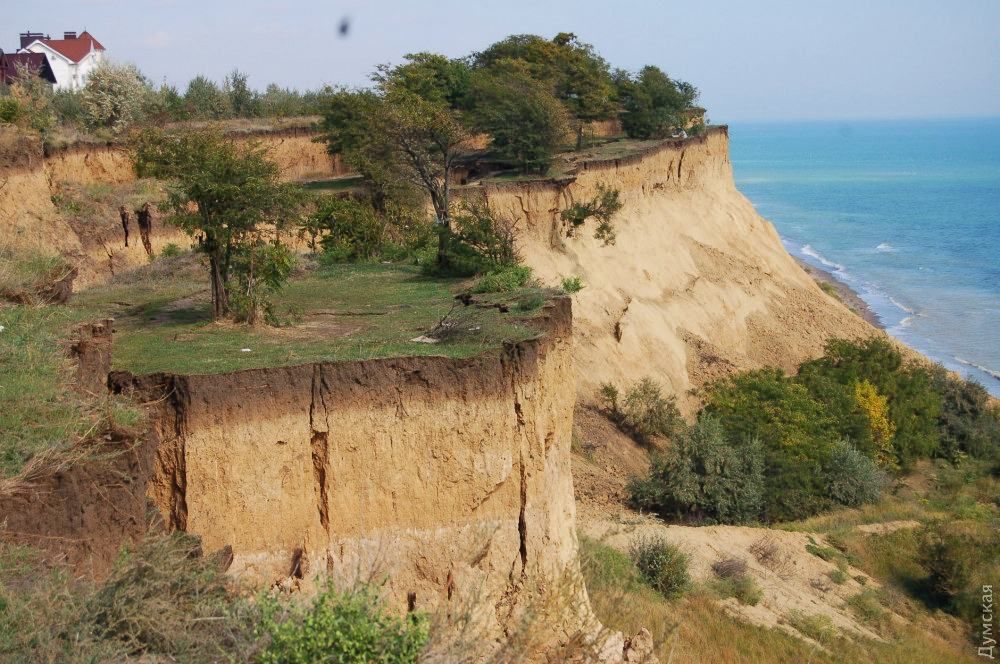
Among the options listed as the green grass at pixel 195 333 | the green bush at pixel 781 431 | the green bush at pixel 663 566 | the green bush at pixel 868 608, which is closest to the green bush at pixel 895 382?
the green bush at pixel 781 431

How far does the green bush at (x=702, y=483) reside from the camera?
63.9 ft

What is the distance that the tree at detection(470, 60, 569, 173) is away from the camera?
3158 cm

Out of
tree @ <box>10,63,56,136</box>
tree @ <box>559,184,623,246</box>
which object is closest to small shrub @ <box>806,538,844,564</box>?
tree @ <box>559,184,623,246</box>

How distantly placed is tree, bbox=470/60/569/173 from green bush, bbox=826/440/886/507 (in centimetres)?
1269

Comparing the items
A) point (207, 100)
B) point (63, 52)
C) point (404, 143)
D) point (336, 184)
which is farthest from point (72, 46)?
point (404, 143)

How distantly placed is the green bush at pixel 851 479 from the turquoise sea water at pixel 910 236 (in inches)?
637

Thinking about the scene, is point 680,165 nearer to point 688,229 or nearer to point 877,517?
point 688,229

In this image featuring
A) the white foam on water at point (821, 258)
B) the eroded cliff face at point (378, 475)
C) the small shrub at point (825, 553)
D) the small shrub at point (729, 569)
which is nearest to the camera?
the eroded cliff face at point (378, 475)

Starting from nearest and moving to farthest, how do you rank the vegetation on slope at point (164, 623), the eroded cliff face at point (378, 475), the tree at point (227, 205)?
the vegetation on slope at point (164, 623), the eroded cliff face at point (378, 475), the tree at point (227, 205)

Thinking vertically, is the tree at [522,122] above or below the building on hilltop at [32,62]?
below

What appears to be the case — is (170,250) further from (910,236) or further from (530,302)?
(910,236)

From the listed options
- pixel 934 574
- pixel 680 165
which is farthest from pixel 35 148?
pixel 680 165

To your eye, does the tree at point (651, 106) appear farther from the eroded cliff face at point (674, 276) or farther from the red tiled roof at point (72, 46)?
the red tiled roof at point (72, 46)

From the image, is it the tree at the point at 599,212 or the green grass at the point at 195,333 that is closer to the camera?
the green grass at the point at 195,333
